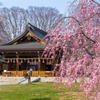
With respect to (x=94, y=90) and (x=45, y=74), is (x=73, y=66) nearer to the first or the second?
(x=94, y=90)

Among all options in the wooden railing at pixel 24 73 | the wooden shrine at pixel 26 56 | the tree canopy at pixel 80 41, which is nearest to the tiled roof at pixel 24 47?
the wooden shrine at pixel 26 56

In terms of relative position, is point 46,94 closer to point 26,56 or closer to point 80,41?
point 80,41

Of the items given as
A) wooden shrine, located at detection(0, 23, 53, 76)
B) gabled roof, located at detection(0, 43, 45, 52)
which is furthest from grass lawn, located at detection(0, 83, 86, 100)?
gabled roof, located at detection(0, 43, 45, 52)

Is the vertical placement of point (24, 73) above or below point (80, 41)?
below

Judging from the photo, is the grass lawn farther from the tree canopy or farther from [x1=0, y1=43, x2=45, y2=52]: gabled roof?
[x1=0, y1=43, x2=45, y2=52]: gabled roof

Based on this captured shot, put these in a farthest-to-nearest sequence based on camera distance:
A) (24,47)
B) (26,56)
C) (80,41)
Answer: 1. (26,56)
2. (24,47)
3. (80,41)

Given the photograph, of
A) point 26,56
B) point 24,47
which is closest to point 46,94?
point 24,47

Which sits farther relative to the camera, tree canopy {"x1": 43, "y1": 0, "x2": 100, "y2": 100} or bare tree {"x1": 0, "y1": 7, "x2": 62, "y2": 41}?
bare tree {"x1": 0, "y1": 7, "x2": 62, "y2": 41}

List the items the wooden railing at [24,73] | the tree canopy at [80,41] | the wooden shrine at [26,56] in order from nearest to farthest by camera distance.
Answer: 1. the tree canopy at [80,41]
2. the wooden railing at [24,73]
3. the wooden shrine at [26,56]

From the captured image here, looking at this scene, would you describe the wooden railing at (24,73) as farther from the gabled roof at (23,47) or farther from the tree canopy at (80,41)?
the tree canopy at (80,41)

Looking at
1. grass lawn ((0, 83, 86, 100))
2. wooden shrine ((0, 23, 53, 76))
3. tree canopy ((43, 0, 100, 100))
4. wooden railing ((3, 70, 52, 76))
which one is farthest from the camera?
wooden shrine ((0, 23, 53, 76))

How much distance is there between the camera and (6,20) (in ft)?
211

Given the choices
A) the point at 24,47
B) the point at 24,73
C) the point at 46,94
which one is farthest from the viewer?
the point at 24,47

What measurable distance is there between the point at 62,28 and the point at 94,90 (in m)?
1.62
